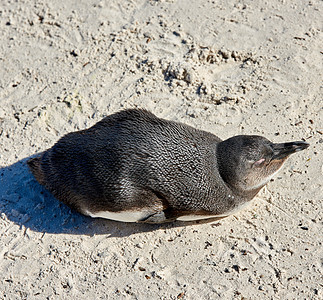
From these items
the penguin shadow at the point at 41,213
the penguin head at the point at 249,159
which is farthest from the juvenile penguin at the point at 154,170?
the penguin shadow at the point at 41,213

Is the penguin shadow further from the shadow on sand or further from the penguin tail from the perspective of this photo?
the penguin tail

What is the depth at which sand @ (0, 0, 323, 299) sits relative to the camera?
5.29 m

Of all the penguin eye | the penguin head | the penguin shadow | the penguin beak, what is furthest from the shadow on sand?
the penguin beak

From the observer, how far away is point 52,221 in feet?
19.2

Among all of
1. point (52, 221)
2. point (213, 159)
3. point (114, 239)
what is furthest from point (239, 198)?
point (52, 221)

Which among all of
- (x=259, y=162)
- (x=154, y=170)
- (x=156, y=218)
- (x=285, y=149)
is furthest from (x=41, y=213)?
(x=285, y=149)

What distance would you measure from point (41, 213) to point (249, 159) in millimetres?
2826

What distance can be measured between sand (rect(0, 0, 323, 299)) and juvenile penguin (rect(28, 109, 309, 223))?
0.43 meters

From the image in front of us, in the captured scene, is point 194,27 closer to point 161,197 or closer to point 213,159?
point 213,159

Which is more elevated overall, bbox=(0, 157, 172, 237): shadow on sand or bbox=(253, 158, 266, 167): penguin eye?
bbox=(253, 158, 266, 167): penguin eye

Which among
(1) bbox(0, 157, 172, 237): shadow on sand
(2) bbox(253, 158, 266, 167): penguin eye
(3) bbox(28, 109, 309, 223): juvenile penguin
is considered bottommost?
(1) bbox(0, 157, 172, 237): shadow on sand

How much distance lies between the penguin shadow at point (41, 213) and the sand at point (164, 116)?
15 millimetres

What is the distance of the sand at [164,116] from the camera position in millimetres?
5285

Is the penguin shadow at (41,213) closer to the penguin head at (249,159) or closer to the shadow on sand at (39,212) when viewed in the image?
the shadow on sand at (39,212)
